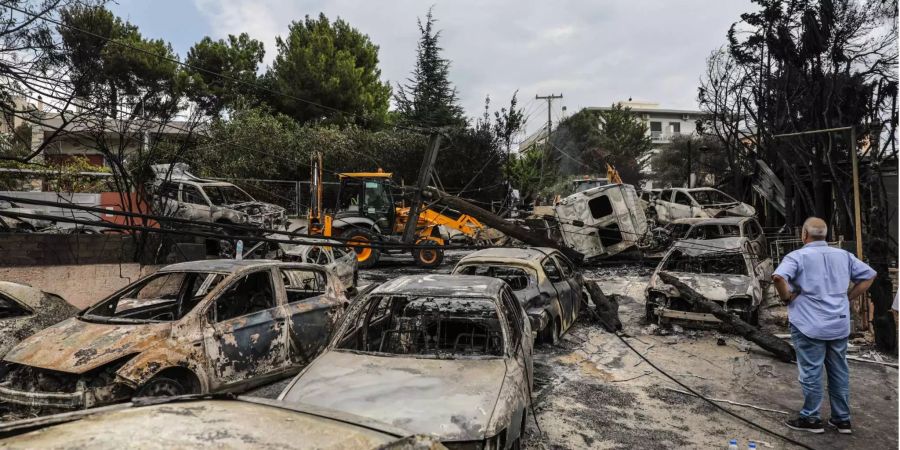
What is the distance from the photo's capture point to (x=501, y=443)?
11.4 ft

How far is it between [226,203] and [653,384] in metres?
13.2

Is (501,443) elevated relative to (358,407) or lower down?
lower down

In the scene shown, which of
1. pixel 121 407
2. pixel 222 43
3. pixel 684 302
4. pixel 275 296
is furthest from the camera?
pixel 222 43

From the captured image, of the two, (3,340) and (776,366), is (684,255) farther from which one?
(3,340)

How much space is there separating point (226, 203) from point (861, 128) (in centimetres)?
1780

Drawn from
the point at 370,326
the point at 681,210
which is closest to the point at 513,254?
the point at 370,326

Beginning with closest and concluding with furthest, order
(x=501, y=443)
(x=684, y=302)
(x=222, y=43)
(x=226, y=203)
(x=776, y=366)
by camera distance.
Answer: (x=501, y=443), (x=776, y=366), (x=684, y=302), (x=226, y=203), (x=222, y=43)

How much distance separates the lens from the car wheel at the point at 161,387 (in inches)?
178

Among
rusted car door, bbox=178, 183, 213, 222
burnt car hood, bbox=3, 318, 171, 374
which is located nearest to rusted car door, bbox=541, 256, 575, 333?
burnt car hood, bbox=3, 318, 171, 374

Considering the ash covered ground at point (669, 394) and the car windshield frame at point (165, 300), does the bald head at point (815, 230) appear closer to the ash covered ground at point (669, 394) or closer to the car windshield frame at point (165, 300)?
the ash covered ground at point (669, 394)

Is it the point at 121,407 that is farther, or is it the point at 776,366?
the point at 776,366

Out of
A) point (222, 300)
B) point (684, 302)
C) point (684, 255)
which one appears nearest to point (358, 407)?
point (222, 300)

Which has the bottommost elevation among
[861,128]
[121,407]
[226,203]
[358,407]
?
[358,407]

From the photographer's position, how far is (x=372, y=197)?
16.6m
